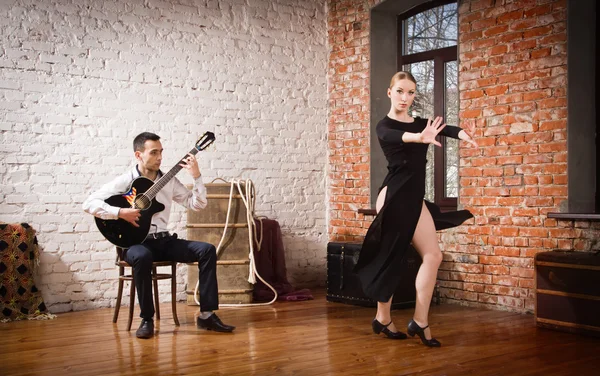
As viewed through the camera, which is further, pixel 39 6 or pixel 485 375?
pixel 39 6

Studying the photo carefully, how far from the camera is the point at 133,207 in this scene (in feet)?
14.5

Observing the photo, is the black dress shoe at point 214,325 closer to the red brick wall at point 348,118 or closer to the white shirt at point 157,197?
the white shirt at point 157,197

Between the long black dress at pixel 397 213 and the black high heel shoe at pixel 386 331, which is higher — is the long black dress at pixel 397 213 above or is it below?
above

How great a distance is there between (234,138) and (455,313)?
2424 millimetres

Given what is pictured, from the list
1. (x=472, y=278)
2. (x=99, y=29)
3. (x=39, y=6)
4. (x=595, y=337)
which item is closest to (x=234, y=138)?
(x=99, y=29)

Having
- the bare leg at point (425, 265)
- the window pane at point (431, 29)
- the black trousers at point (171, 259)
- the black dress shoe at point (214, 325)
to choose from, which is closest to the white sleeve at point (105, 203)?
the black trousers at point (171, 259)

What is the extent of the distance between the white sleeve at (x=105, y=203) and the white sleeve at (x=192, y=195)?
36 centimetres

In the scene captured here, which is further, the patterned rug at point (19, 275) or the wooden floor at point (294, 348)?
the patterned rug at point (19, 275)

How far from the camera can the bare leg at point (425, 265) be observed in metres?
3.91

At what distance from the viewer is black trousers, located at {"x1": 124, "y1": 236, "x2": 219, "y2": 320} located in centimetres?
428

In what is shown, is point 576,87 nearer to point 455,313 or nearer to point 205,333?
point 455,313

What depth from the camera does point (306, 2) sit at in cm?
658

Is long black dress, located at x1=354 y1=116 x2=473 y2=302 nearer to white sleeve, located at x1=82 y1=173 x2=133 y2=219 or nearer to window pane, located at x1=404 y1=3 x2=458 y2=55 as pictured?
white sleeve, located at x1=82 y1=173 x2=133 y2=219

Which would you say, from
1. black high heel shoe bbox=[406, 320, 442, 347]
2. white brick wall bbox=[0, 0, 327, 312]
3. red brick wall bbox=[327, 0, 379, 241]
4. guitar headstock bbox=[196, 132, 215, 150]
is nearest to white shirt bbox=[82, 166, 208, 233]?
guitar headstock bbox=[196, 132, 215, 150]
